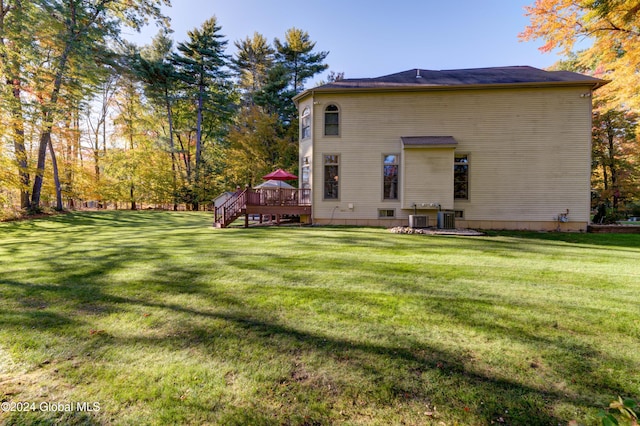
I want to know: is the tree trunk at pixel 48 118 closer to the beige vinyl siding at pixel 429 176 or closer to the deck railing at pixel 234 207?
the deck railing at pixel 234 207

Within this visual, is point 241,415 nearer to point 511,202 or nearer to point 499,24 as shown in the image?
point 511,202

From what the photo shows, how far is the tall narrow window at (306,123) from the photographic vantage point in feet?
39.9

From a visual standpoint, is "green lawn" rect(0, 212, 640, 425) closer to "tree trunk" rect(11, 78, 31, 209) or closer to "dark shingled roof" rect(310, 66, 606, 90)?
"dark shingled roof" rect(310, 66, 606, 90)

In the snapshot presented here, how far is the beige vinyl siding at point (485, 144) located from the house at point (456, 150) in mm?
36

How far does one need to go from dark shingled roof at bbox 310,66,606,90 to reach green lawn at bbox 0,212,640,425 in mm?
8388

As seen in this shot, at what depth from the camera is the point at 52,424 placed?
165 centimetres

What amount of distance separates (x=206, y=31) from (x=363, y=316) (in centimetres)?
2575

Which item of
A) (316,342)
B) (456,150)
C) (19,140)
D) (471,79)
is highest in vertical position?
(471,79)

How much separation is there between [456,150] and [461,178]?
1.08 m

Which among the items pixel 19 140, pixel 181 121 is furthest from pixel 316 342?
pixel 181 121

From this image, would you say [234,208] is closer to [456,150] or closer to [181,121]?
[456,150]

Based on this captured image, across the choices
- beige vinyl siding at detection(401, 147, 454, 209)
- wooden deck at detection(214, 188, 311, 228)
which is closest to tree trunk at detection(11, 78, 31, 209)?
wooden deck at detection(214, 188, 311, 228)

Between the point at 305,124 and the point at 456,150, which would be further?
the point at 305,124

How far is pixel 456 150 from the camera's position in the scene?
36.6 ft
